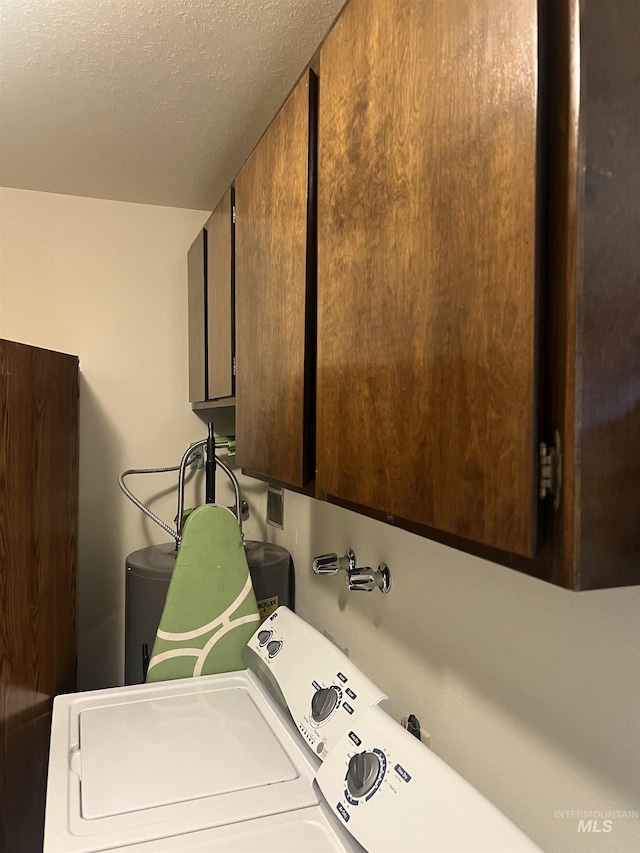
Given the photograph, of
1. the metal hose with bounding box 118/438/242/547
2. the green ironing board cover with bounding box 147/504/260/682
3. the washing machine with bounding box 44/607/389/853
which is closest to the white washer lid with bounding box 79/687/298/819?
the washing machine with bounding box 44/607/389/853

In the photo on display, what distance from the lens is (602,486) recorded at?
1.55 ft

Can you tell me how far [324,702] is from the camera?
1151 millimetres

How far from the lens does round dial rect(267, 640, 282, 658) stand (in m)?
1.40

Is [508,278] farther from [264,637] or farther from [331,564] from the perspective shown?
[264,637]

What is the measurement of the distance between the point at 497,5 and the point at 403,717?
1.15m

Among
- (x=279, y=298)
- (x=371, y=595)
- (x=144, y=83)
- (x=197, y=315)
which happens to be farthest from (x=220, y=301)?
(x=371, y=595)

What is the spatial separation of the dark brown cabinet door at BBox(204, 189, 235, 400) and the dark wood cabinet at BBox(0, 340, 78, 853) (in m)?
0.44

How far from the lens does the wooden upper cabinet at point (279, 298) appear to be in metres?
0.96

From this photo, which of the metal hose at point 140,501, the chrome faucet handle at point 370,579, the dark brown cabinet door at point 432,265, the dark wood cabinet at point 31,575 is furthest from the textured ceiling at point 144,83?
the chrome faucet handle at point 370,579

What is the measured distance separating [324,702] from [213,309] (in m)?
1.11

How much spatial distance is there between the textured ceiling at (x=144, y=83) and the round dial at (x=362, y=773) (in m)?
1.32

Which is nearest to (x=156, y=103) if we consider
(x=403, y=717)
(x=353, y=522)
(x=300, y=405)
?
(x=300, y=405)

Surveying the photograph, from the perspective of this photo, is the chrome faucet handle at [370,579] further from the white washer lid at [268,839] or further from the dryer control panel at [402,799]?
the white washer lid at [268,839]

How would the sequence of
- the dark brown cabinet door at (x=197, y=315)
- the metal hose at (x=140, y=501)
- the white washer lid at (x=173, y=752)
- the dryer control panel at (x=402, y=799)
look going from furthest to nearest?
the metal hose at (x=140, y=501) < the dark brown cabinet door at (x=197, y=315) < the white washer lid at (x=173, y=752) < the dryer control panel at (x=402, y=799)
